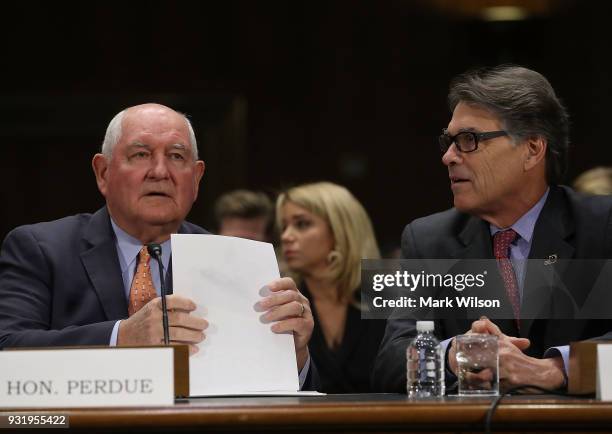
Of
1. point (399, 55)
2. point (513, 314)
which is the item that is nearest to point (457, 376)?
point (513, 314)

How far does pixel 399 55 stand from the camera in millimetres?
6277

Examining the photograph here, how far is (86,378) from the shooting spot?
2.16 m

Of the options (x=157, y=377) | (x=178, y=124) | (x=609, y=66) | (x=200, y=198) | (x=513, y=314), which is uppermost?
(x=609, y=66)

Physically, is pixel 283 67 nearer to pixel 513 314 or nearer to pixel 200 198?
pixel 200 198

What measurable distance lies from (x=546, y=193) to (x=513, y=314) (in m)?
0.43

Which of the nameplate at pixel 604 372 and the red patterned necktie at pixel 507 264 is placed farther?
the red patterned necktie at pixel 507 264

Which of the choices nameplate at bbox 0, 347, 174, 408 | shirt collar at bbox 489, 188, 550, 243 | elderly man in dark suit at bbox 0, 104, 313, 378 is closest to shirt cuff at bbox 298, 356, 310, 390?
elderly man in dark suit at bbox 0, 104, 313, 378

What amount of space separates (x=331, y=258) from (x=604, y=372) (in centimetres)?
268

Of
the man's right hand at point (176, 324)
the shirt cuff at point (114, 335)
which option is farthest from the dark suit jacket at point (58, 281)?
the man's right hand at point (176, 324)

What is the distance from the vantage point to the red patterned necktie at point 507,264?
9.73 feet

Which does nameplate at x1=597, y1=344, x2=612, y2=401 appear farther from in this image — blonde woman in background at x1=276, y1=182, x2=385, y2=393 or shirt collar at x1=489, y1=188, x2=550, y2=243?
blonde woman in background at x1=276, y1=182, x2=385, y2=393

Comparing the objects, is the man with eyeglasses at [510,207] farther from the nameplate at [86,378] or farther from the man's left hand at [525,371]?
the nameplate at [86,378]

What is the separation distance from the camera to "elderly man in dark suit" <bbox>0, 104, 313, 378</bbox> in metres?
3.04

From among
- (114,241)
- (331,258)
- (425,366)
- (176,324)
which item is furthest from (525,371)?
(331,258)
